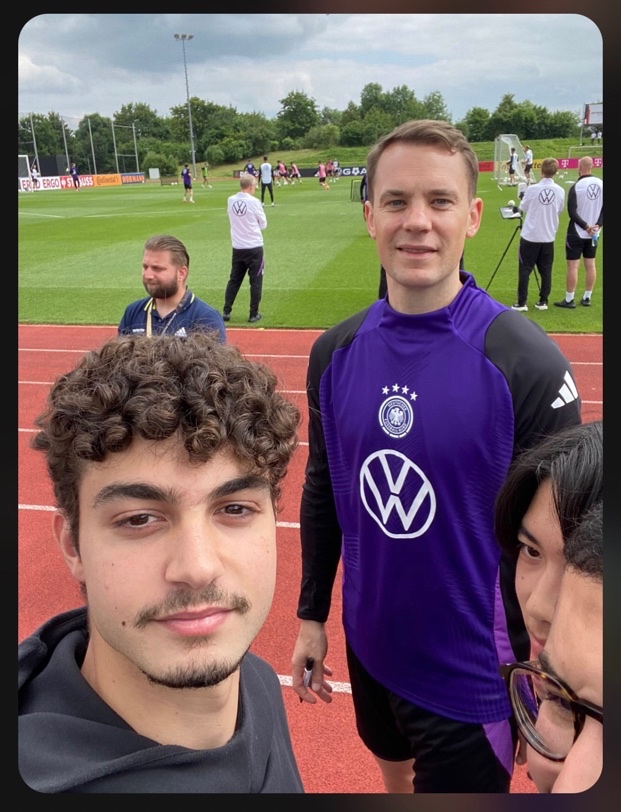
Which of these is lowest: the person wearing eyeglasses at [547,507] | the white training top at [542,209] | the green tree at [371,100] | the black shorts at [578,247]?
the person wearing eyeglasses at [547,507]

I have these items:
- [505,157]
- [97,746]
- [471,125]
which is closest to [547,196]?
[471,125]

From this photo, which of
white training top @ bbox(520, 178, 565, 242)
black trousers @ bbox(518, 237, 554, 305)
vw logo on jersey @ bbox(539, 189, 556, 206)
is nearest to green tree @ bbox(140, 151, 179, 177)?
black trousers @ bbox(518, 237, 554, 305)

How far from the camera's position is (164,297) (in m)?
3.93

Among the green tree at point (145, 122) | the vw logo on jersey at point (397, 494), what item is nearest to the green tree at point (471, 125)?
the vw logo on jersey at point (397, 494)

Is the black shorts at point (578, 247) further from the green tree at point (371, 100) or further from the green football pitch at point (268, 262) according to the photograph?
the green tree at point (371, 100)

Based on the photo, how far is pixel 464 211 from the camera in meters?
1.43

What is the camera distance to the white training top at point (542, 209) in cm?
788

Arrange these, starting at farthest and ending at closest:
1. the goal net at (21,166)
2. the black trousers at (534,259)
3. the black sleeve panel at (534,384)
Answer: the black trousers at (534,259) < the black sleeve panel at (534,384) < the goal net at (21,166)

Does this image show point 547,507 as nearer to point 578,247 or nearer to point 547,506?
point 547,506

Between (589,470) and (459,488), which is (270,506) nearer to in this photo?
(589,470)

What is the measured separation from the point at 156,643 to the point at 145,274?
357 cm

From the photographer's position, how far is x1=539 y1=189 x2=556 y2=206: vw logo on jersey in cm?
786

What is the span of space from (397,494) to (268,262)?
43.3 feet

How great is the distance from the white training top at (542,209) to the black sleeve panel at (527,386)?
7408 millimetres
